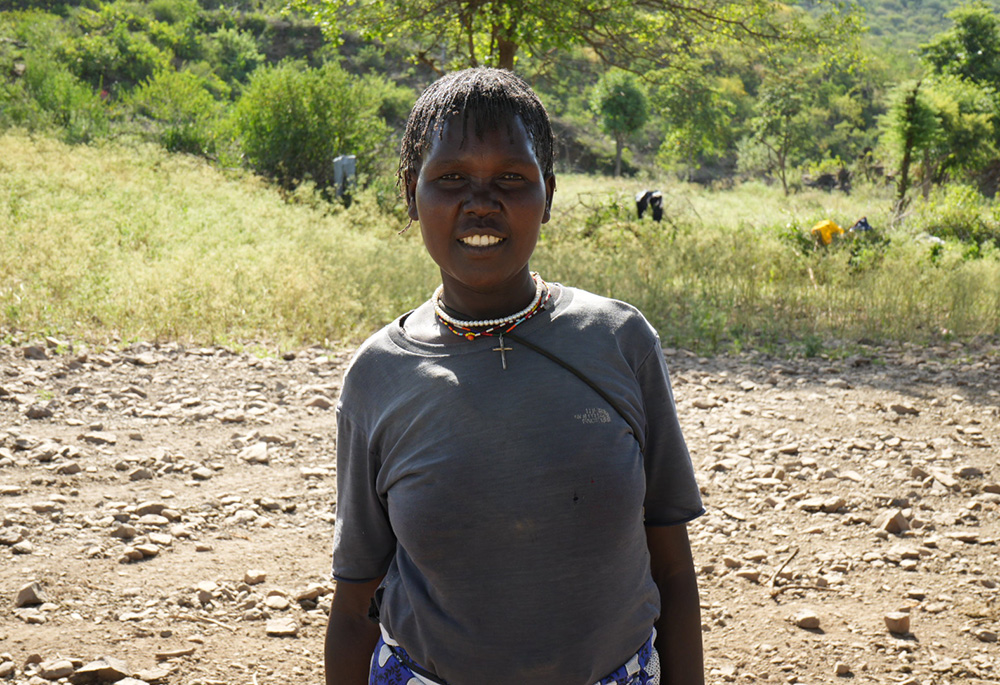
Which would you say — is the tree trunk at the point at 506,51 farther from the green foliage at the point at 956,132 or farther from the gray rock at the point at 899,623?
the green foliage at the point at 956,132

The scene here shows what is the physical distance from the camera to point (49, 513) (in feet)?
11.8

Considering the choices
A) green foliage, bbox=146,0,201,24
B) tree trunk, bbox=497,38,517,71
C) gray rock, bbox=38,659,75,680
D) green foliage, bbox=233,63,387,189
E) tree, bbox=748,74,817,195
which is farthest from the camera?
green foliage, bbox=146,0,201,24

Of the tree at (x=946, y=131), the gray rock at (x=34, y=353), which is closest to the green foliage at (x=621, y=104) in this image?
the tree at (x=946, y=131)

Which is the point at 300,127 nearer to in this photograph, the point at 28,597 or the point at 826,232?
the point at 826,232

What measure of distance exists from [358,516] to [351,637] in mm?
214

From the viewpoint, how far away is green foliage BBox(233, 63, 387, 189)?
16.2 m

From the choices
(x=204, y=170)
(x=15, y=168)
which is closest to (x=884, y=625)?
(x=15, y=168)

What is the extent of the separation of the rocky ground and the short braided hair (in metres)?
2.00

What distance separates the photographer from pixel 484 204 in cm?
121

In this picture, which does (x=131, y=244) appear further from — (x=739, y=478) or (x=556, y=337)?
(x=556, y=337)

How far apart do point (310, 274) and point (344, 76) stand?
10.3m

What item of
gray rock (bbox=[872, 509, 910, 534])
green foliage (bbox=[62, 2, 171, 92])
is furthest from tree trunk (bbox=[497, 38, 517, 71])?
green foliage (bbox=[62, 2, 171, 92])

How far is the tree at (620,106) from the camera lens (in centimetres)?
3691

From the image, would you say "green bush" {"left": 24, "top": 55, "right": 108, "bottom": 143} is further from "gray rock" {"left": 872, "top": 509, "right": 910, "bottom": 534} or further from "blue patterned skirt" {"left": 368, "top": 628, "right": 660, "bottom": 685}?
"blue patterned skirt" {"left": 368, "top": 628, "right": 660, "bottom": 685}
